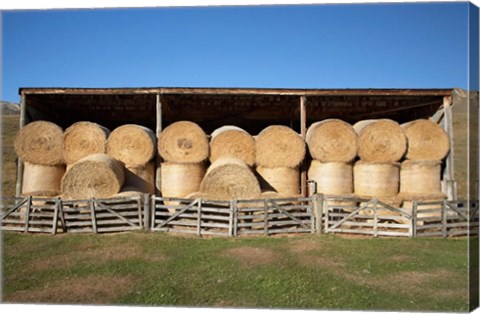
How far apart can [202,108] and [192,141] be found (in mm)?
2416

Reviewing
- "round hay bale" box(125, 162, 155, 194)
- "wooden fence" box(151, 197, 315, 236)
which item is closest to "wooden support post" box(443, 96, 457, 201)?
"wooden fence" box(151, 197, 315, 236)

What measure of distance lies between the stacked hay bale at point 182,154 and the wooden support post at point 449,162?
7683 mm

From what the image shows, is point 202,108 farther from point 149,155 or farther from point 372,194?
point 372,194

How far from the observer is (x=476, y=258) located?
4.71 m

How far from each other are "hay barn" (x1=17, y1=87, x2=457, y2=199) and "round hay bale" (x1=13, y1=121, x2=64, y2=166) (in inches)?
17.2

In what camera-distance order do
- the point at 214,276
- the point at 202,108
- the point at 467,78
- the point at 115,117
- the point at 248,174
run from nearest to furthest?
the point at 467,78, the point at 214,276, the point at 248,174, the point at 202,108, the point at 115,117

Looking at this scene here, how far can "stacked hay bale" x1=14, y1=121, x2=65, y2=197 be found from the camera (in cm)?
993

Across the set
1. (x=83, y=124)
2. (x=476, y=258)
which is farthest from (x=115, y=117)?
(x=476, y=258)

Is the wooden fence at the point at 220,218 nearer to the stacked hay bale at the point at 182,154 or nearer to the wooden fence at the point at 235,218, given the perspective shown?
the wooden fence at the point at 235,218

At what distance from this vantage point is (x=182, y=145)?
10.4 metres

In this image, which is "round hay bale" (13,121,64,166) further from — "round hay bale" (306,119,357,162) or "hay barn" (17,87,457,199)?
"round hay bale" (306,119,357,162)

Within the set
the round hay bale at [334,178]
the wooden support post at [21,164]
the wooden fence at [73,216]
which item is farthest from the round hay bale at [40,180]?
the round hay bale at [334,178]

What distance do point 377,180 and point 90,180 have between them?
842 centimetres

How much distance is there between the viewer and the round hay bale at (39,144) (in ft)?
32.6
